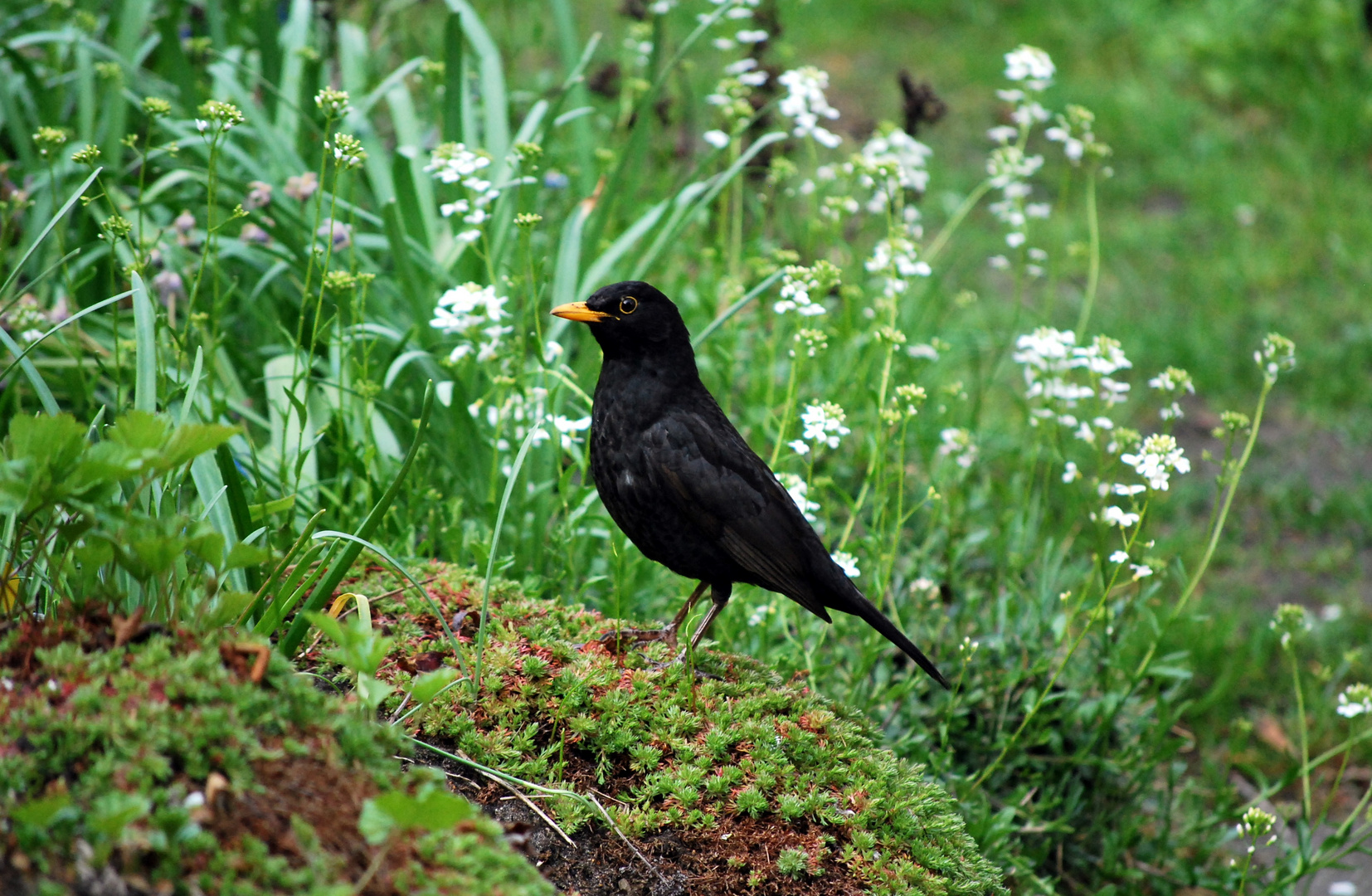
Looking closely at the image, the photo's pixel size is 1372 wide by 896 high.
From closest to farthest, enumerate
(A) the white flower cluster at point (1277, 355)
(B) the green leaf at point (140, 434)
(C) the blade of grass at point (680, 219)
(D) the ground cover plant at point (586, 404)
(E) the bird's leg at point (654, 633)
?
(B) the green leaf at point (140, 434) < (D) the ground cover plant at point (586, 404) < (E) the bird's leg at point (654, 633) < (A) the white flower cluster at point (1277, 355) < (C) the blade of grass at point (680, 219)

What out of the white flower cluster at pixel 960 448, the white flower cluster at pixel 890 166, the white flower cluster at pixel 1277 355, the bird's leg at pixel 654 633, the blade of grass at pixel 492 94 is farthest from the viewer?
the blade of grass at pixel 492 94

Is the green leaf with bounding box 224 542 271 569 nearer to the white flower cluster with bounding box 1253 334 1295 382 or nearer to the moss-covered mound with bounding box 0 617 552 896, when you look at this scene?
the moss-covered mound with bounding box 0 617 552 896

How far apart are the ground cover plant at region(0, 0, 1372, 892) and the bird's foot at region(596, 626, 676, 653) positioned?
0.53ft

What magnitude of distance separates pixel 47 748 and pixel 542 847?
0.99m

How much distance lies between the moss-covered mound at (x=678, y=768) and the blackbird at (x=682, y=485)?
22 cm

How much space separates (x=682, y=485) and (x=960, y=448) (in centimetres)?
130

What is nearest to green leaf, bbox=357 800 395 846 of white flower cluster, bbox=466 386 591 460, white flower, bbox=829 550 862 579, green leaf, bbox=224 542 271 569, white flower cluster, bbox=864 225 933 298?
green leaf, bbox=224 542 271 569

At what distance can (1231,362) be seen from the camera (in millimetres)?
6586

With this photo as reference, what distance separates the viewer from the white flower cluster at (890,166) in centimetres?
376

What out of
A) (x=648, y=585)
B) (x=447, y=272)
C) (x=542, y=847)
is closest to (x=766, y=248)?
(x=447, y=272)

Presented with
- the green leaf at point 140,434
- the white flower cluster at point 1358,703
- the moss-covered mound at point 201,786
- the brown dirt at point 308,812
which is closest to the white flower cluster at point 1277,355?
the white flower cluster at point 1358,703

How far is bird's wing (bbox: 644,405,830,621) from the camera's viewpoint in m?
3.00

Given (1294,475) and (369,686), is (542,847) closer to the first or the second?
(369,686)

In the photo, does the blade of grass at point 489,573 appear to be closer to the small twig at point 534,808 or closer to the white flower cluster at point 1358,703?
the small twig at point 534,808
